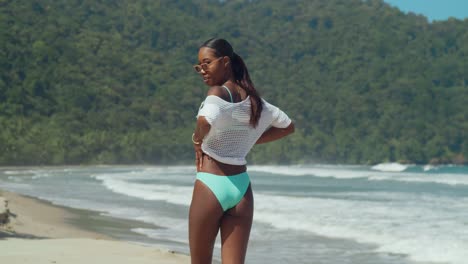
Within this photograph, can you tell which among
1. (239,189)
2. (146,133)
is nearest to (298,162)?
(146,133)

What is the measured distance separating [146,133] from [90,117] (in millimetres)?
5319

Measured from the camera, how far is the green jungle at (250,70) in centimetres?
7225

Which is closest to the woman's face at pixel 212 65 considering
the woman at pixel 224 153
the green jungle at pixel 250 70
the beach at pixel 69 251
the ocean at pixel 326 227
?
the woman at pixel 224 153

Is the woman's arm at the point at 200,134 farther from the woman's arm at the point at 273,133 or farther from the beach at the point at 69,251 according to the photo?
the beach at the point at 69,251

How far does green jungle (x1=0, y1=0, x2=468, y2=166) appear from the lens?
2844 inches

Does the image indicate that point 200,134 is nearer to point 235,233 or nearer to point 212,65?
point 212,65

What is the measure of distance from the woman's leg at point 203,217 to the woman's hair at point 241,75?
36 cm

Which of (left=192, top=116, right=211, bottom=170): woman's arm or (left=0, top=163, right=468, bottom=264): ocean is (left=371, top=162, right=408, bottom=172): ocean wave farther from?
(left=192, top=116, right=211, bottom=170): woman's arm

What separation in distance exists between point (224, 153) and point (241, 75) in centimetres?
34

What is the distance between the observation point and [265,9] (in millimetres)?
116750

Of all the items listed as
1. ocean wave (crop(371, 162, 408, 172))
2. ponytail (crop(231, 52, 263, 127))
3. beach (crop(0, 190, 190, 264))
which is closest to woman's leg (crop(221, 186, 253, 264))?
ponytail (crop(231, 52, 263, 127))

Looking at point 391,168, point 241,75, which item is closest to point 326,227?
point 241,75

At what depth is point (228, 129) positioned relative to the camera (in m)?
3.34

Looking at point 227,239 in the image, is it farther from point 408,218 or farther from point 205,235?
point 408,218
